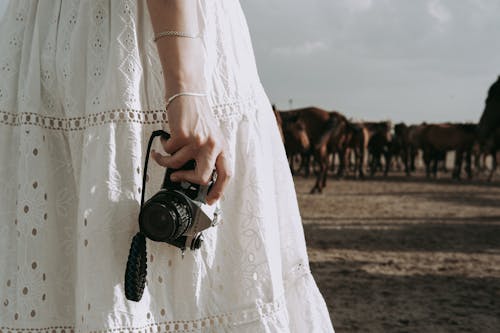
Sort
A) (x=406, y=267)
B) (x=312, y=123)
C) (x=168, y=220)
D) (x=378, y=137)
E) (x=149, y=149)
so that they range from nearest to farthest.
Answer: (x=168, y=220) → (x=149, y=149) → (x=406, y=267) → (x=312, y=123) → (x=378, y=137)

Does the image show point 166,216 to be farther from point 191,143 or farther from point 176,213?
point 191,143

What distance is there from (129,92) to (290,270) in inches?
23.1

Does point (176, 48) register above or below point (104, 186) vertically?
above

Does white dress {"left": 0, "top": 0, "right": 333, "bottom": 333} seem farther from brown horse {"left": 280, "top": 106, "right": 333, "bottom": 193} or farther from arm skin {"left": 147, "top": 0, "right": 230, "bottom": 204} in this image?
brown horse {"left": 280, "top": 106, "right": 333, "bottom": 193}

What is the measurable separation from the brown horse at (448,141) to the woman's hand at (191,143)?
2358cm

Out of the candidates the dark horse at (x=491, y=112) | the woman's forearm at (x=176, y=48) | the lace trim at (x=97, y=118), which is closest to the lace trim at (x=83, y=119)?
the lace trim at (x=97, y=118)

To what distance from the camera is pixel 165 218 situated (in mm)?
919

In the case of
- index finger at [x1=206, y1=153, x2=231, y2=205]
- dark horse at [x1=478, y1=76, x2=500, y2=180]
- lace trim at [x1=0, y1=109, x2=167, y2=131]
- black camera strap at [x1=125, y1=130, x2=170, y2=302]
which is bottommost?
black camera strap at [x1=125, y1=130, x2=170, y2=302]

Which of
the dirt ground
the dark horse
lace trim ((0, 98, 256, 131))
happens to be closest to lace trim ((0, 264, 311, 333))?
lace trim ((0, 98, 256, 131))

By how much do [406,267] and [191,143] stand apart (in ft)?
14.8

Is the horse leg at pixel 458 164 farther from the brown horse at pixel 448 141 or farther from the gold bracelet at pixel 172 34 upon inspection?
the gold bracelet at pixel 172 34

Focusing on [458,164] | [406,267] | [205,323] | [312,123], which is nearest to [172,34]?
[205,323]

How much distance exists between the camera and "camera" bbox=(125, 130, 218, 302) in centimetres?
92

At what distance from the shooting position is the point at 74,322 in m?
1.08
